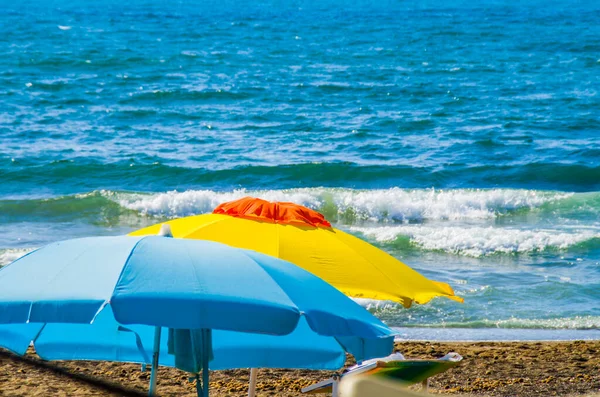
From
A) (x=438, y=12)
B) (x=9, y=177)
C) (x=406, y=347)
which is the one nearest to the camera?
(x=406, y=347)

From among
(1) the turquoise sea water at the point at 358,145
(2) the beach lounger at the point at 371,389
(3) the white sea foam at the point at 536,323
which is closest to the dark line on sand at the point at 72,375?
(1) the turquoise sea water at the point at 358,145

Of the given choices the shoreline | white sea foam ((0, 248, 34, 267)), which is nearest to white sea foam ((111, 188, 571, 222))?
white sea foam ((0, 248, 34, 267))

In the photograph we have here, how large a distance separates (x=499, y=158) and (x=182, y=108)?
868cm

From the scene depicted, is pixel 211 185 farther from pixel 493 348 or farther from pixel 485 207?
pixel 493 348

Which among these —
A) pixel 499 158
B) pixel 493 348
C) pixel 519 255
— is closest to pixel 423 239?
pixel 519 255

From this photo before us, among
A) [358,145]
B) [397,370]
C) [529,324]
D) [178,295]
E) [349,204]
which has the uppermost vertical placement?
[358,145]

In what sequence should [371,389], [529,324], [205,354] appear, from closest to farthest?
[371,389] < [205,354] < [529,324]

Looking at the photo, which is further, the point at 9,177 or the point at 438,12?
the point at 438,12

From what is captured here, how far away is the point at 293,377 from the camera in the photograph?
7781mm

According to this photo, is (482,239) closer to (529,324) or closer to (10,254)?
(529,324)

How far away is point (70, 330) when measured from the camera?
5527mm

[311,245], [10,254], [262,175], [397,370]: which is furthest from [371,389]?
[262,175]

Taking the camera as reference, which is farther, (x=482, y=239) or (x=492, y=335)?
(x=482, y=239)

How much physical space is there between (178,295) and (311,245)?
2000 millimetres
